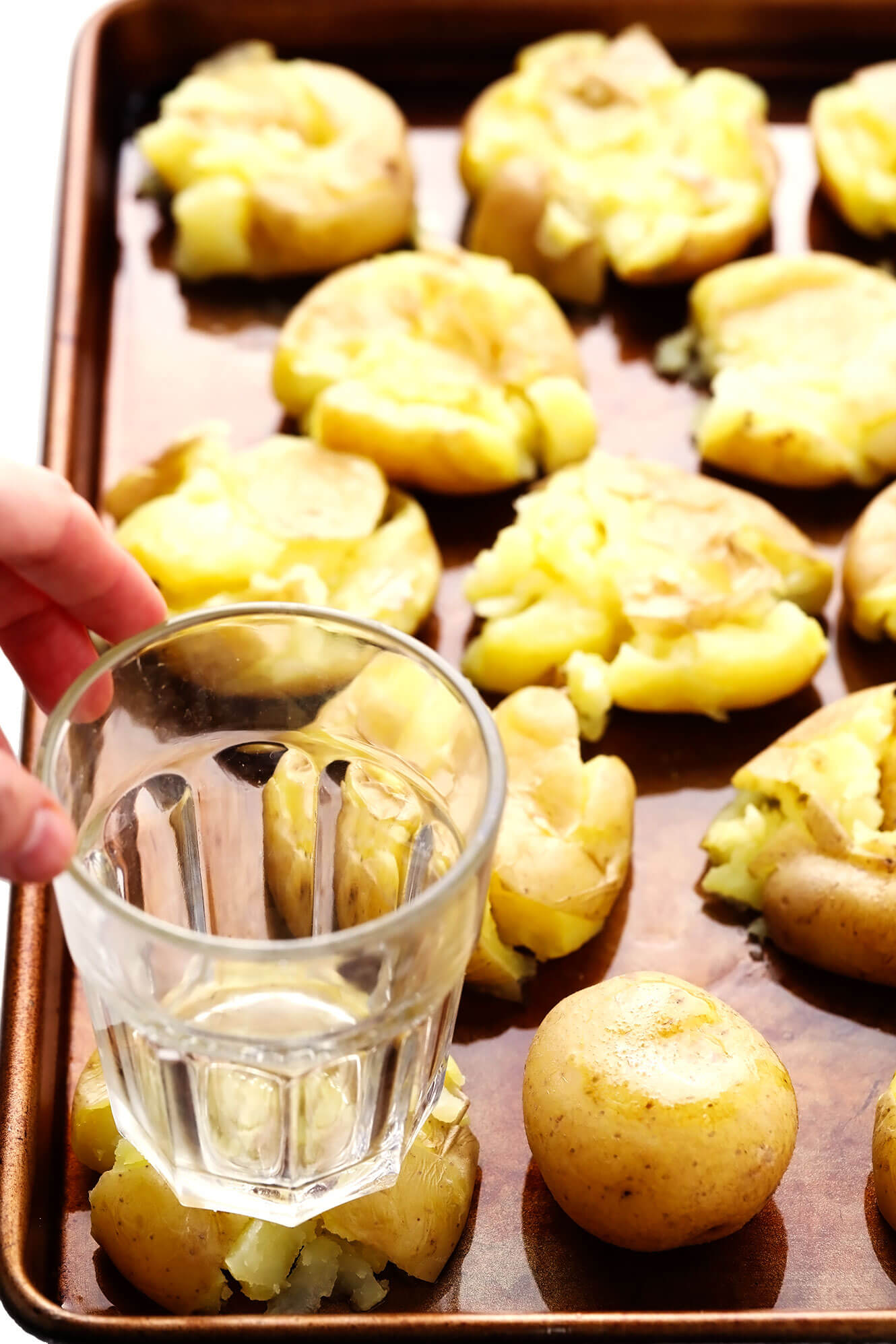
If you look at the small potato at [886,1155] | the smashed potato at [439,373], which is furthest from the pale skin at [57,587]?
the small potato at [886,1155]

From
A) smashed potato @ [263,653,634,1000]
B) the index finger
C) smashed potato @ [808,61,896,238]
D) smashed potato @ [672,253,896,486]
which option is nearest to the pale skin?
the index finger

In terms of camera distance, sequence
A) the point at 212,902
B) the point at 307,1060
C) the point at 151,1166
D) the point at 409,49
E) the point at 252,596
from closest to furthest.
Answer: the point at 307,1060 < the point at 151,1166 < the point at 212,902 < the point at 252,596 < the point at 409,49

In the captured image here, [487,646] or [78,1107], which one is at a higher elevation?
[487,646]

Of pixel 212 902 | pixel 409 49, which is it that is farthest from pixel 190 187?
pixel 212 902

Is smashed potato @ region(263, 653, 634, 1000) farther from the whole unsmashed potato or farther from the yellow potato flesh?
the whole unsmashed potato

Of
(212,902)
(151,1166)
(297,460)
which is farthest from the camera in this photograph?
(297,460)

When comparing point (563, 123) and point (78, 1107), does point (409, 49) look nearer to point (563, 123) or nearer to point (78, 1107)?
point (563, 123)

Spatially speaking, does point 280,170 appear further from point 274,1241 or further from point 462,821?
point 274,1241
